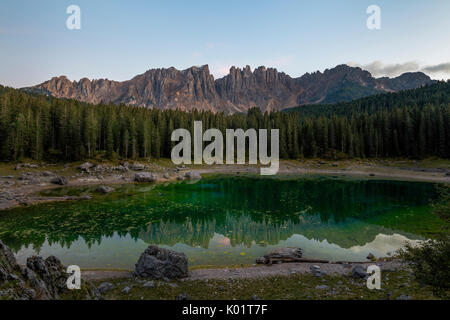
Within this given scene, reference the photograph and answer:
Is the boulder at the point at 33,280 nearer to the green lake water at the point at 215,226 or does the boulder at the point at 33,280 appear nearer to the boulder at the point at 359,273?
the green lake water at the point at 215,226

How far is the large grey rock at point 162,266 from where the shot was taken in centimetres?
1569

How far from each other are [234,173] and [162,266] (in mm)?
73979

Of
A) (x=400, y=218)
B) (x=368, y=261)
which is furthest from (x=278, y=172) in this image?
(x=368, y=261)

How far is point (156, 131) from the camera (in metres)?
97.9

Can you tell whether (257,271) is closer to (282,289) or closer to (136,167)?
(282,289)

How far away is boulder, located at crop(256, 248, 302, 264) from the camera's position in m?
19.1

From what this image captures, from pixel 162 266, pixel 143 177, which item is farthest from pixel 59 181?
pixel 162 266

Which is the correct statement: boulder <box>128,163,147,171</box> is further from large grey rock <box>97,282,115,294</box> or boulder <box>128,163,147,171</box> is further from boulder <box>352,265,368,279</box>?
boulder <box>352,265,368,279</box>

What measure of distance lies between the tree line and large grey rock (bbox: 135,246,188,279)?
73.2 metres

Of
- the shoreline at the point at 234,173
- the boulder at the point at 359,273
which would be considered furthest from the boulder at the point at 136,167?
the boulder at the point at 359,273

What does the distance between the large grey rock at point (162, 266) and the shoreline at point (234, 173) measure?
110 feet

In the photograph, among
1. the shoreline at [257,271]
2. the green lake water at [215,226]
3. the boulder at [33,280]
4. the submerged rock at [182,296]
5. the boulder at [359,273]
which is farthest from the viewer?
the green lake water at [215,226]

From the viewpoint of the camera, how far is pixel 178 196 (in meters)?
48.7
